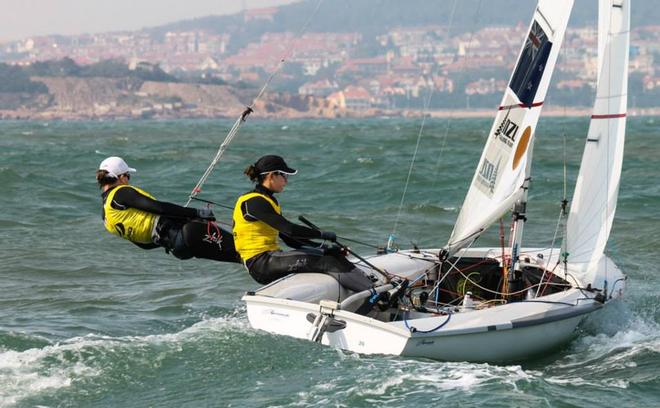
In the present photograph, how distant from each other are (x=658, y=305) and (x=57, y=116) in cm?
11945

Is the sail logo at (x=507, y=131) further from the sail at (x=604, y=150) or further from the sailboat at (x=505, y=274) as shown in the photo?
the sail at (x=604, y=150)

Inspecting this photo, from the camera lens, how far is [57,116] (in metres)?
123

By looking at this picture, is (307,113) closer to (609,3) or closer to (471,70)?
(471,70)

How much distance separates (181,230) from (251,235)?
0.52 m

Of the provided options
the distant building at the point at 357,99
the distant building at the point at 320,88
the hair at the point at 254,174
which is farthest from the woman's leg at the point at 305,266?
the distant building at the point at 320,88

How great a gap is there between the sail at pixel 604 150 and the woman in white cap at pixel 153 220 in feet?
8.00

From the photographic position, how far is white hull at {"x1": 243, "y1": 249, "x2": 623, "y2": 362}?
6.16 metres

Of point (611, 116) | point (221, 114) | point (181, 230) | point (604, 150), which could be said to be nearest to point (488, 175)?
point (604, 150)

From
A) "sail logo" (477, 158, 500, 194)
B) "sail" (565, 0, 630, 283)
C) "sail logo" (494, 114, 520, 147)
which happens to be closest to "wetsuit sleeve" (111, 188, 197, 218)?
"sail logo" (477, 158, 500, 194)

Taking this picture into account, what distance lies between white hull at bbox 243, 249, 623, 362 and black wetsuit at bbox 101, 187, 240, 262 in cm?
64

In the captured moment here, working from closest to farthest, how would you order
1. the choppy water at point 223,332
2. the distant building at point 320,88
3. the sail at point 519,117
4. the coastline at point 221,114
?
the choppy water at point 223,332 → the sail at point 519,117 → the coastline at point 221,114 → the distant building at point 320,88

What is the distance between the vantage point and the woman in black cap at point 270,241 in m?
6.66

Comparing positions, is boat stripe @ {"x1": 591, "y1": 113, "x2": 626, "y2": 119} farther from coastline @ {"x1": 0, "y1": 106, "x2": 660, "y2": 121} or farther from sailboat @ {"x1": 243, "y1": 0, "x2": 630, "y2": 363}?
coastline @ {"x1": 0, "y1": 106, "x2": 660, "y2": 121}

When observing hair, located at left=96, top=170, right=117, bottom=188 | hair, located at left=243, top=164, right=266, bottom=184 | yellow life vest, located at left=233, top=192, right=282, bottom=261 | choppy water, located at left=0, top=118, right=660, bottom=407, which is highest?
hair, located at left=243, top=164, right=266, bottom=184
